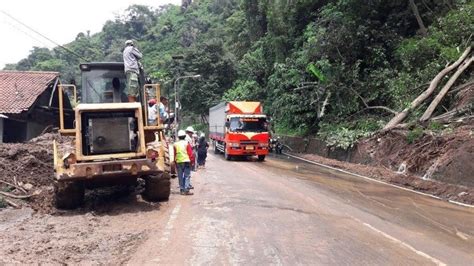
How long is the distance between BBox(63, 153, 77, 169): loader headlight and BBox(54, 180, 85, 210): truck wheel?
552mm

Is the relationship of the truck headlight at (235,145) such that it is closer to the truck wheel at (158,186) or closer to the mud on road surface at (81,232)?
the mud on road surface at (81,232)

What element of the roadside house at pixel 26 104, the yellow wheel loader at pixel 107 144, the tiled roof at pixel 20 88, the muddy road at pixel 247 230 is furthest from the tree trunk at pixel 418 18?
the yellow wheel loader at pixel 107 144

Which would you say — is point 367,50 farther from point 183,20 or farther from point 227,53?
point 183,20

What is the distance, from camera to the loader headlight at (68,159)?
35.6 ft

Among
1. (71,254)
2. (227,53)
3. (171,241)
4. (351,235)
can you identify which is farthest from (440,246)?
(227,53)

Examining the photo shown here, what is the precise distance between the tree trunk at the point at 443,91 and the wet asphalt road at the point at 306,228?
294 inches

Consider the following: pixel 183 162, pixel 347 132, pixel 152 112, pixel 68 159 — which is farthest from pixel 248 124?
pixel 68 159

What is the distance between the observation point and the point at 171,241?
809cm

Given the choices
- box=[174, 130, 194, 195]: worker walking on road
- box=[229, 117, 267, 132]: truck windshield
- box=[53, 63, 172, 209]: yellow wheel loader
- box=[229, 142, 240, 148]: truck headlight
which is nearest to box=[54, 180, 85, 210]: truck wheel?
box=[53, 63, 172, 209]: yellow wheel loader

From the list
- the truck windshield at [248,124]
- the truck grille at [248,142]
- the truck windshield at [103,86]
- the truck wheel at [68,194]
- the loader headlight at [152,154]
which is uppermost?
the truck windshield at [103,86]

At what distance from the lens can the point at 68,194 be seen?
11305 mm

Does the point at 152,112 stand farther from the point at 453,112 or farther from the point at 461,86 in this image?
the point at 461,86

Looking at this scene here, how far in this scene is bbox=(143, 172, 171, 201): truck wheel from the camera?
11.8 meters

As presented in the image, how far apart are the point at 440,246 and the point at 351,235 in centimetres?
146
